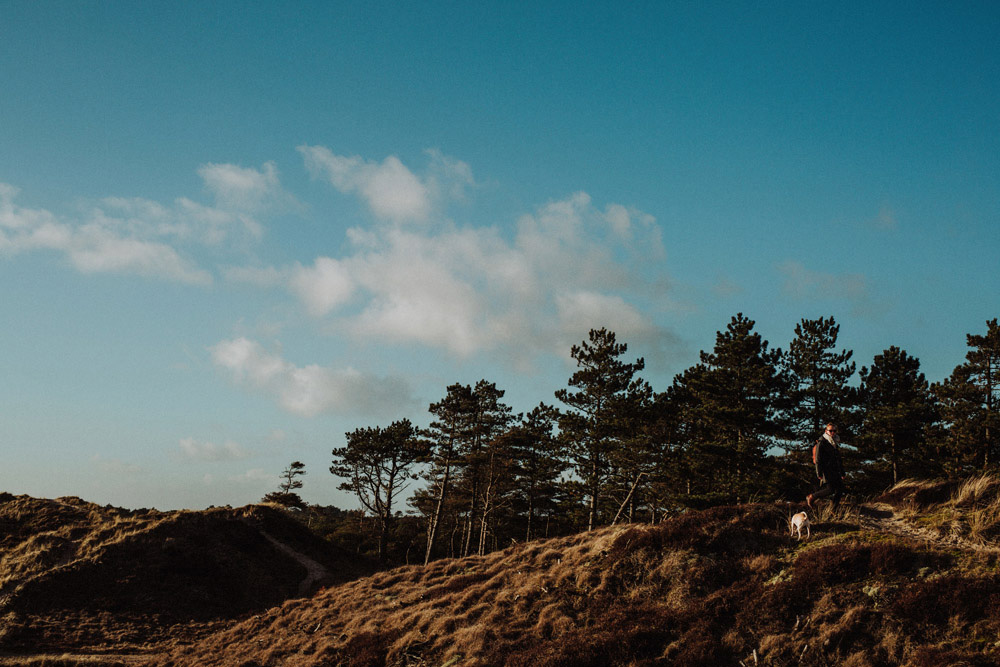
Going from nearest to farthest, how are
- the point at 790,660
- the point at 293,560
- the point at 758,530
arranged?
the point at 790,660 < the point at 758,530 < the point at 293,560

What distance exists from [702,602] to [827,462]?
4.49 meters

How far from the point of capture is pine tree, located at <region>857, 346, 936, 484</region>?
2981 cm

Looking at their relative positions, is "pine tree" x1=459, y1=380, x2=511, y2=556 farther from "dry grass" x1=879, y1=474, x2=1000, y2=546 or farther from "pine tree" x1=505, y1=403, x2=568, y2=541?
"dry grass" x1=879, y1=474, x2=1000, y2=546

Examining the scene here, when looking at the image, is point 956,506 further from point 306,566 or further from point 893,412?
point 306,566

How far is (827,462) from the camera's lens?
1230cm

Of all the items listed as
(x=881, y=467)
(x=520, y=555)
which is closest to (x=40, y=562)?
(x=520, y=555)

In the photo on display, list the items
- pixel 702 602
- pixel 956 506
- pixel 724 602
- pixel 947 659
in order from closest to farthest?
pixel 947 659 → pixel 724 602 → pixel 702 602 → pixel 956 506

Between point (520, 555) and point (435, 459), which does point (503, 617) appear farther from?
point (435, 459)

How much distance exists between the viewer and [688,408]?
30.5m

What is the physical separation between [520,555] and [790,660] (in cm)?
1181

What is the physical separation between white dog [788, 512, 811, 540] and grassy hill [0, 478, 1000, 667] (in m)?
0.24

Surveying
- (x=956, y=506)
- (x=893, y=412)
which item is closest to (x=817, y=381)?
(x=893, y=412)

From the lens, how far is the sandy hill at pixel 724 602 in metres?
8.86

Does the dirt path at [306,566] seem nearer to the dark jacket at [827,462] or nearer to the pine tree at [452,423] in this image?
the pine tree at [452,423]
